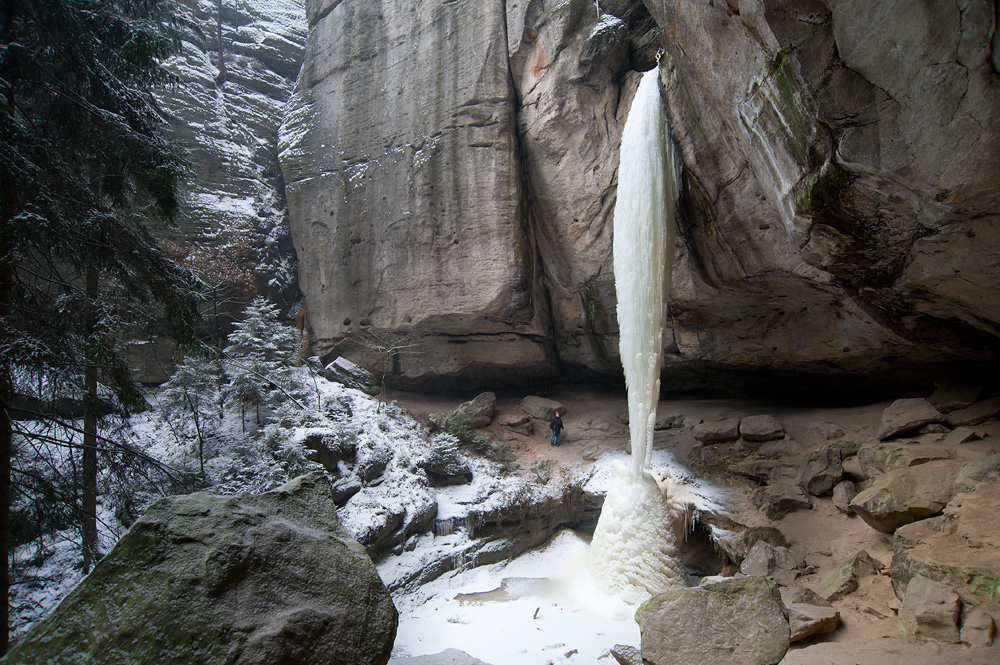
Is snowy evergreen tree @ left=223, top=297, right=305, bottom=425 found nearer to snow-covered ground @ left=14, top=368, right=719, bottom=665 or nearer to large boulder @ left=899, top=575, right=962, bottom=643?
snow-covered ground @ left=14, top=368, right=719, bottom=665

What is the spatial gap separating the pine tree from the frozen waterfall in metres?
6.86

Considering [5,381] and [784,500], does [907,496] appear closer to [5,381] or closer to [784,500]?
[784,500]

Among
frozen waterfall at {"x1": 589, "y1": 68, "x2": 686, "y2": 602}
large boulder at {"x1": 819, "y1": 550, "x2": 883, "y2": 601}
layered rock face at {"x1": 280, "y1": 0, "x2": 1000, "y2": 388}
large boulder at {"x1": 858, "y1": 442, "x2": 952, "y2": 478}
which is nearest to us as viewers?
layered rock face at {"x1": 280, "y1": 0, "x2": 1000, "y2": 388}

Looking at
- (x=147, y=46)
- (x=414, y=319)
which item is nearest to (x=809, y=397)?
(x=414, y=319)

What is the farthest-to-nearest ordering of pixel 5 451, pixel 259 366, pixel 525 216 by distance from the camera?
pixel 525 216 → pixel 259 366 → pixel 5 451

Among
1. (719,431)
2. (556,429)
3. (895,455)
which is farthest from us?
(556,429)

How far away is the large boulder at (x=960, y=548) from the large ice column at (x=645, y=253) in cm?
376

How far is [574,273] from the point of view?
39.4 feet

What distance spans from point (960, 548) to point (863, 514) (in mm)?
1166

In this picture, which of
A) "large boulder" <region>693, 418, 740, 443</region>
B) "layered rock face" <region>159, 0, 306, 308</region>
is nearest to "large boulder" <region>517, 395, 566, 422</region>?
"large boulder" <region>693, 418, 740, 443</region>

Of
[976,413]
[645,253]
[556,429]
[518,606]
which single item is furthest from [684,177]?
[518,606]

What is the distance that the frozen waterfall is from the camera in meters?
8.10

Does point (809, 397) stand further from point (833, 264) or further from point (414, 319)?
point (414, 319)

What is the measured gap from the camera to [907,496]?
545 cm
